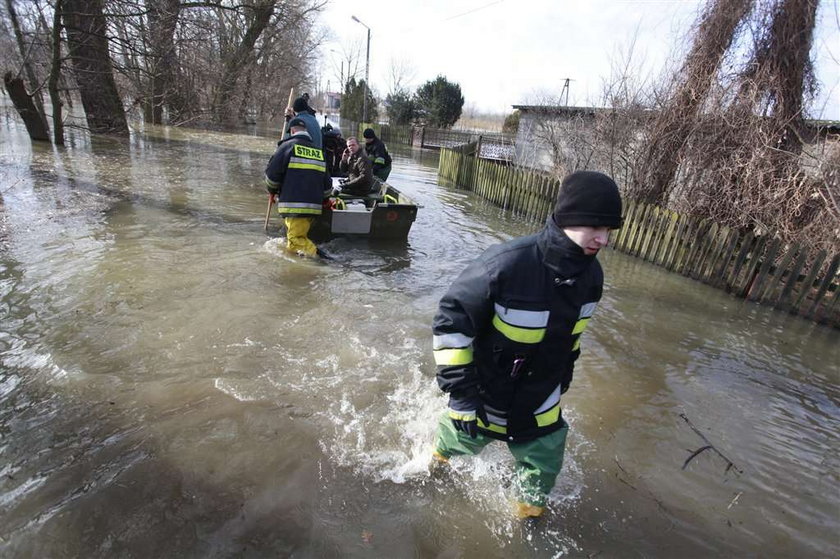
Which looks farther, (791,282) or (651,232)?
(651,232)

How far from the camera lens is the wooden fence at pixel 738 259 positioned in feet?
21.3

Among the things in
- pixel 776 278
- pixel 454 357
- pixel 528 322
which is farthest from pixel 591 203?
pixel 776 278

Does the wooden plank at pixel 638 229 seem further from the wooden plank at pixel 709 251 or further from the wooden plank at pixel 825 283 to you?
the wooden plank at pixel 825 283

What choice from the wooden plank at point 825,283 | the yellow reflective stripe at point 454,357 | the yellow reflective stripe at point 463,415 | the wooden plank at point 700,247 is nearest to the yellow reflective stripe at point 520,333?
the yellow reflective stripe at point 454,357

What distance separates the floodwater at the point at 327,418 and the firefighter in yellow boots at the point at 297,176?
0.77m

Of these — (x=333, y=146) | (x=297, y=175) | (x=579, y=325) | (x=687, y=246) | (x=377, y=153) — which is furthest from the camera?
(x=377, y=153)

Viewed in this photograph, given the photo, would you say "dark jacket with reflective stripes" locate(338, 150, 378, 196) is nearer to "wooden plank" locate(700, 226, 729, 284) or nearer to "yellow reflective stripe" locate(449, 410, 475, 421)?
"wooden plank" locate(700, 226, 729, 284)

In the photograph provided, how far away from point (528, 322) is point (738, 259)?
7.09 metres

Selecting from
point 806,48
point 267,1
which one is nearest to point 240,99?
point 267,1

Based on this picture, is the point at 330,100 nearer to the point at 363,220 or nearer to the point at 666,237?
the point at 363,220

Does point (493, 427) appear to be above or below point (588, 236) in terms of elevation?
below

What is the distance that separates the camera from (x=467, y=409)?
216 centimetres

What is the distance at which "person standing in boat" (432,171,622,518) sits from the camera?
193 centimetres

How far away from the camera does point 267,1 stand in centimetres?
2008
